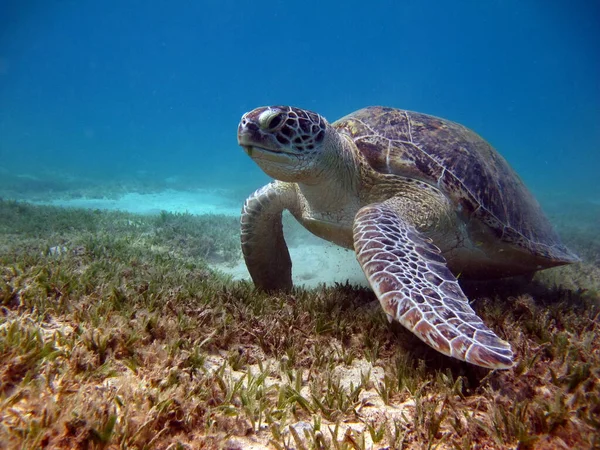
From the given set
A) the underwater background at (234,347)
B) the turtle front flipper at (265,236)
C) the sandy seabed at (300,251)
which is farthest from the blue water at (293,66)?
the turtle front flipper at (265,236)

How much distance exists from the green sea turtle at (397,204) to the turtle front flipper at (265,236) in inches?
0.5

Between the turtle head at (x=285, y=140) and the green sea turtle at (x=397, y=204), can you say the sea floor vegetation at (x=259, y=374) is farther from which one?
the turtle head at (x=285, y=140)

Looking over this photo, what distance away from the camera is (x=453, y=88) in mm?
101875

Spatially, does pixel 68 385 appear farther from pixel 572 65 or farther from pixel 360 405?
pixel 572 65

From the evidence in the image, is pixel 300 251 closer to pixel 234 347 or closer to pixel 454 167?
pixel 454 167

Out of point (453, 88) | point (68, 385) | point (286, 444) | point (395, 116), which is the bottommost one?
point (286, 444)

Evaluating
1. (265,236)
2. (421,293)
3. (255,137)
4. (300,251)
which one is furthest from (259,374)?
(300,251)

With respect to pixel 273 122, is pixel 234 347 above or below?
below

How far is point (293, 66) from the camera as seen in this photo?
370 feet

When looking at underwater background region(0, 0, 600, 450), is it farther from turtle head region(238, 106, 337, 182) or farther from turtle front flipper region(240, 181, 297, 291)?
turtle head region(238, 106, 337, 182)

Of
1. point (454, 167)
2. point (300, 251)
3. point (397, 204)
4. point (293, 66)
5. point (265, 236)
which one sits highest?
point (293, 66)

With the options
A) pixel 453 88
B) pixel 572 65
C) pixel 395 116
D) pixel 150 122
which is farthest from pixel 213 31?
pixel 395 116

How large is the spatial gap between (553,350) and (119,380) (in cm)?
276

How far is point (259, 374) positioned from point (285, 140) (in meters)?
2.05
